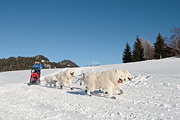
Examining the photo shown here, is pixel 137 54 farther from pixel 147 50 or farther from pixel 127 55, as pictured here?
pixel 147 50

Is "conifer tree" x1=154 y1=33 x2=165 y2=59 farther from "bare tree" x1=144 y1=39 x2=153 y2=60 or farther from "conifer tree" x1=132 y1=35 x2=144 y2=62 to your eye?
"bare tree" x1=144 y1=39 x2=153 y2=60

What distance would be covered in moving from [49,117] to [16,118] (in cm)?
80

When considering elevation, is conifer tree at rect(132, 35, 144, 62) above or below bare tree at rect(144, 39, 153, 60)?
below

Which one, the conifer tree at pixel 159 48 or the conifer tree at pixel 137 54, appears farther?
the conifer tree at pixel 137 54

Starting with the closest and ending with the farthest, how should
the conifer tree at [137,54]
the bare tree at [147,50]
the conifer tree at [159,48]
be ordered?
the conifer tree at [159,48], the conifer tree at [137,54], the bare tree at [147,50]

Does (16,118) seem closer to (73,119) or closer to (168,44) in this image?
(73,119)

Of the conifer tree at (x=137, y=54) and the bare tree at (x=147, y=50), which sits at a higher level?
the bare tree at (x=147, y=50)

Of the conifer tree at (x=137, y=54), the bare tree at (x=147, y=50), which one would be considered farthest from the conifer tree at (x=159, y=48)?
the bare tree at (x=147, y=50)


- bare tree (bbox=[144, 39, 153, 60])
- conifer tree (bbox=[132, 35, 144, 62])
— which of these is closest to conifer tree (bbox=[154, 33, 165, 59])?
conifer tree (bbox=[132, 35, 144, 62])

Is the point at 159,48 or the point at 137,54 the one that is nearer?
the point at 159,48

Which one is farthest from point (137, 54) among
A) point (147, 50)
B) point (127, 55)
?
point (147, 50)

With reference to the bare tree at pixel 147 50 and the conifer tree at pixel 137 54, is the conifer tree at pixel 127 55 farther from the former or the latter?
the bare tree at pixel 147 50

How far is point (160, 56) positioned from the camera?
137ft

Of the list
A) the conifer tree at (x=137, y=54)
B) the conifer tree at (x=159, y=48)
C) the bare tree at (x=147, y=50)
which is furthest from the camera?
the bare tree at (x=147, y=50)
